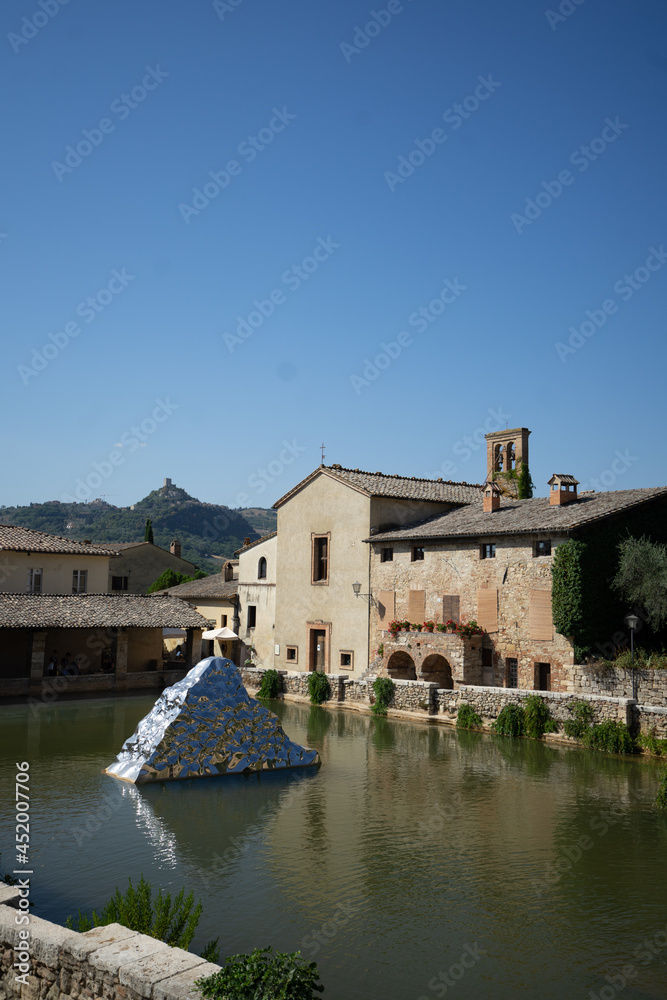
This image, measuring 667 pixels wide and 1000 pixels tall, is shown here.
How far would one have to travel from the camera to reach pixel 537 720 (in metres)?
23.9

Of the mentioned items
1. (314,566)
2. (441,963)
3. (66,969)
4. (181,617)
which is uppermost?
(314,566)

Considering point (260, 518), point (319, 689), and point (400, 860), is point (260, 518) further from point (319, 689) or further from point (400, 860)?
point (400, 860)

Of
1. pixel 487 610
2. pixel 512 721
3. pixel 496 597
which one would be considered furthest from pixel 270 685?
pixel 512 721

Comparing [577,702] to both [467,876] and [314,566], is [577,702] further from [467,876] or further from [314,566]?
[314,566]

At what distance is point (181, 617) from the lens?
3550 centimetres

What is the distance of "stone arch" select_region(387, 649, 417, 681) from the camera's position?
30.9m

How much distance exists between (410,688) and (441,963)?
62.0 ft

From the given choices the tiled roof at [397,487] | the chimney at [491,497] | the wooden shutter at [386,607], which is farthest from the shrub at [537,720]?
the tiled roof at [397,487]

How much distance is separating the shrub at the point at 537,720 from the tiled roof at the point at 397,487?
11.9 m

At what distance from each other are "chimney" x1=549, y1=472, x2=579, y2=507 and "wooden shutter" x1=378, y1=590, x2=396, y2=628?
7487 millimetres

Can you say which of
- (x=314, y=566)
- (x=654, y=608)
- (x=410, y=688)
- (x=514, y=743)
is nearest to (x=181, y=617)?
(x=314, y=566)

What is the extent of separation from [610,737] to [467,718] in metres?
5.21

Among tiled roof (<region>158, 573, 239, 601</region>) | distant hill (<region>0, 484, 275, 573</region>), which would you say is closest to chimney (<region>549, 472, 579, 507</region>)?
tiled roof (<region>158, 573, 239, 601</region>)

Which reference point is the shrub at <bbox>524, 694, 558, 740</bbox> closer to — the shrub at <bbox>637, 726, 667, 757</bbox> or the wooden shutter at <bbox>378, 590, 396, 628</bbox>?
the shrub at <bbox>637, 726, 667, 757</bbox>
